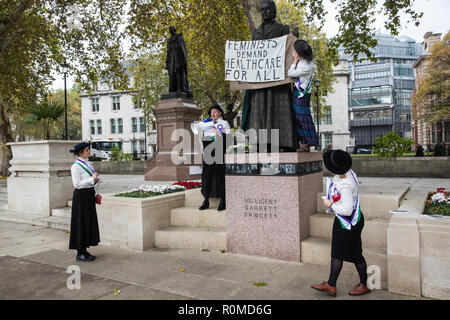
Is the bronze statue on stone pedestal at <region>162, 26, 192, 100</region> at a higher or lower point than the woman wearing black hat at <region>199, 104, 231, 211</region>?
higher

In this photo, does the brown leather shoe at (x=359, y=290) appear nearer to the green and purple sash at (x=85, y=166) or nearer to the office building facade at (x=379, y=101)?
the green and purple sash at (x=85, y=166)

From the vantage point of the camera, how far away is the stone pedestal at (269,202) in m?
5.42

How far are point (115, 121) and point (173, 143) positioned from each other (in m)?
51.9

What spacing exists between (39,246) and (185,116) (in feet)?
24.0

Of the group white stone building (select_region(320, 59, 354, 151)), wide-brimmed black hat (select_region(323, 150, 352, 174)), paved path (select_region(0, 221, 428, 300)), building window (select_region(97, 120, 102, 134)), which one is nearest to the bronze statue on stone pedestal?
paved path (select_region(0, 221, 428, 300))

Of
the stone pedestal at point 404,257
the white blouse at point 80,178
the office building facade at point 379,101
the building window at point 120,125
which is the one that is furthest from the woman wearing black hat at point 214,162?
the office building facade at point 379,101

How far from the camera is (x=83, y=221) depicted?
594cm

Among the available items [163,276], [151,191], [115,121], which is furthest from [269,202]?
[115,121]

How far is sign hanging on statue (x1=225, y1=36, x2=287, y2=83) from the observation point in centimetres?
594

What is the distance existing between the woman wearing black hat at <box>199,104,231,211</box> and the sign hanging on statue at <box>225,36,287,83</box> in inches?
38.8

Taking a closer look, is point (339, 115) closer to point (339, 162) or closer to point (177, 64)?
point (177, 64)

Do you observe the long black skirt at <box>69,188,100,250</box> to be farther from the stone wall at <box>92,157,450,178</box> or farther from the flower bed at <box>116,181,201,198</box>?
the stone wall at <box>92,157,450,178</box>
